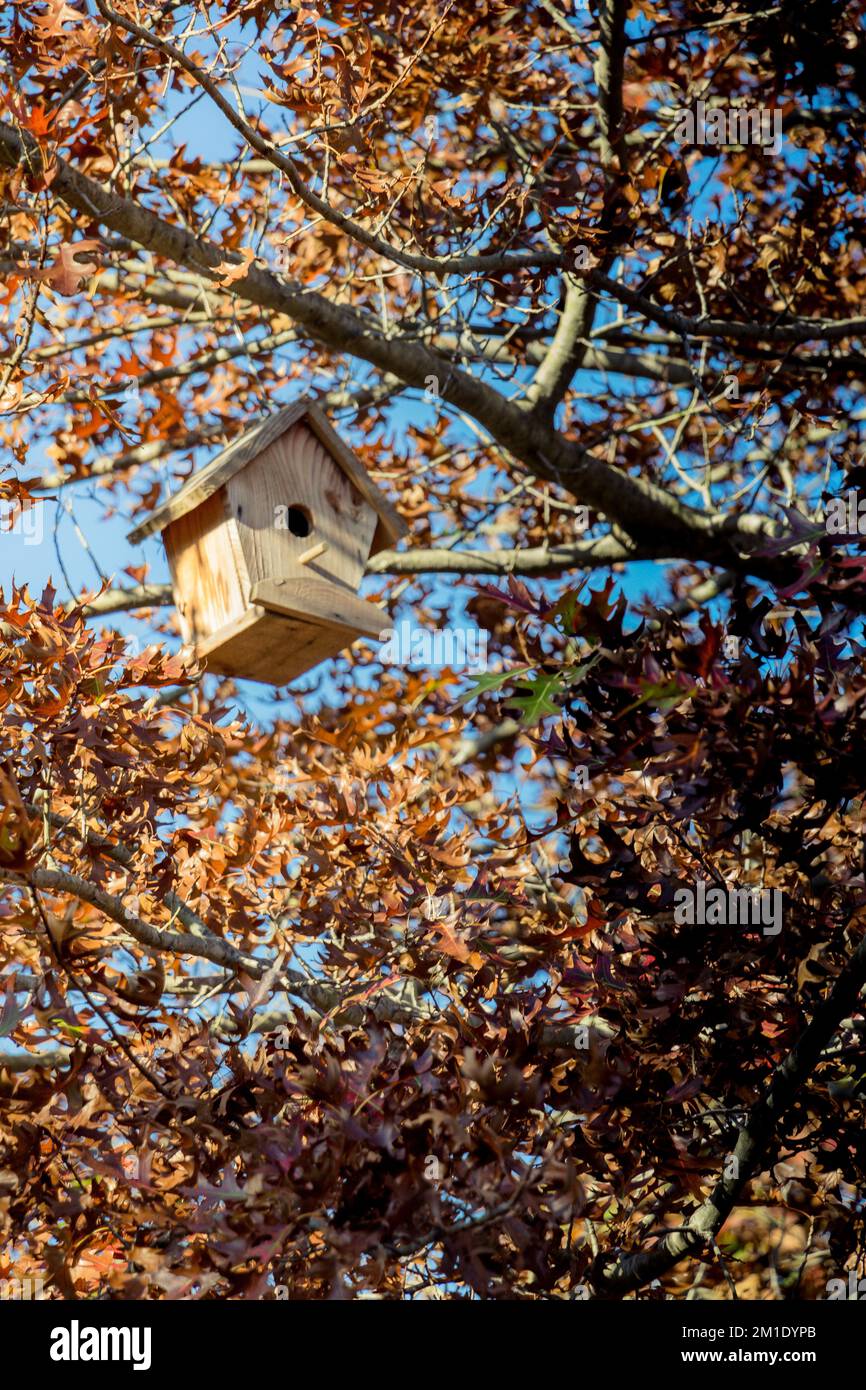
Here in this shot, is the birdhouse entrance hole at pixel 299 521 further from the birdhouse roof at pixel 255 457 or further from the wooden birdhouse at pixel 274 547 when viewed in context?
the birdhouse roof at pixel 255 457

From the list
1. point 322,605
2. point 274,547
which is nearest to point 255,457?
point 274,547

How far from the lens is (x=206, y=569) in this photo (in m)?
3.87

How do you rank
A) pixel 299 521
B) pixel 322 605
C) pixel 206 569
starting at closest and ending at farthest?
pixel 322 605 < pixel 206 569 < pixel 299 521

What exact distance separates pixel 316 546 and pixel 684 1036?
6.35ft

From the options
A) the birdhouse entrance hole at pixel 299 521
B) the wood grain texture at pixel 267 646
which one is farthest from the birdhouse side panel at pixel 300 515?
the wood grain texture at pixel 267 646

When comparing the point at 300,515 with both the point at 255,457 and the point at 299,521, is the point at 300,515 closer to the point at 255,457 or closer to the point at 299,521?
the point at 299,521

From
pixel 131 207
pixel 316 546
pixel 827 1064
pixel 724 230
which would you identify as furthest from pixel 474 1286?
pixel 724 230

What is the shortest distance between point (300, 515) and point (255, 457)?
0.96 feet

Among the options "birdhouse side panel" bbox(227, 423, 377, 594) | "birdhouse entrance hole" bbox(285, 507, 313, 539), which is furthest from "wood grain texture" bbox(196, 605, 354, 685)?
"birdhouse entrance hole" bbox(285, 507, 313, 539)

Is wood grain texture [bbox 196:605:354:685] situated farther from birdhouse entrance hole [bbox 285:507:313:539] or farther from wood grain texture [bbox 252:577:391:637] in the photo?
birdhouse entrance hole [bbox 285:507:313:539]

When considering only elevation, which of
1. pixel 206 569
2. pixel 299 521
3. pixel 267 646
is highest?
pixel 299 521

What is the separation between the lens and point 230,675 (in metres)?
4.13

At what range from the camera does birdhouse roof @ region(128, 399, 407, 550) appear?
3.74 metres

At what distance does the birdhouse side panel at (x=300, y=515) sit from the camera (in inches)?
149
